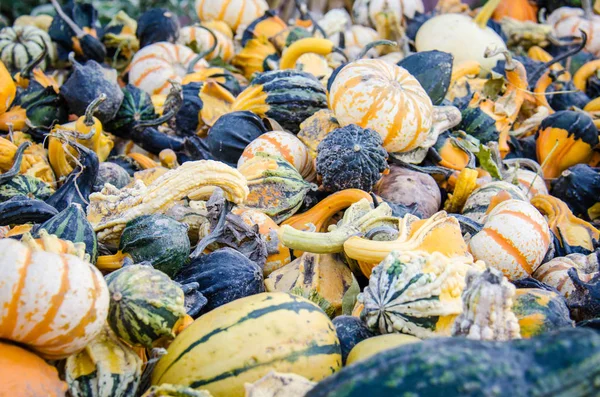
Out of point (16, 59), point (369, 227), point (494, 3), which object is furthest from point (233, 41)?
point (369, 227)

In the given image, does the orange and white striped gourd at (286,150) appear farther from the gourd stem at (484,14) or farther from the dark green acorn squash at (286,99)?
the gourd stem at (484,14)

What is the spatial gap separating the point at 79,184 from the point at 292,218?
0.81m

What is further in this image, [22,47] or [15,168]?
[22,47]

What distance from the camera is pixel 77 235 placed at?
1.74 metres

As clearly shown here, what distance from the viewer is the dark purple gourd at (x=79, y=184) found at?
7.23 feet

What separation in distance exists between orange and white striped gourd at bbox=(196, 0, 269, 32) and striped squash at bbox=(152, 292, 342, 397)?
11.4 ft

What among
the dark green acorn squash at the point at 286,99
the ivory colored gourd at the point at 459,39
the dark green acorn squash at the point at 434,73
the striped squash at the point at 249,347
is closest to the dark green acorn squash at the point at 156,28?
the dark green acorn squash at the point at 286,99

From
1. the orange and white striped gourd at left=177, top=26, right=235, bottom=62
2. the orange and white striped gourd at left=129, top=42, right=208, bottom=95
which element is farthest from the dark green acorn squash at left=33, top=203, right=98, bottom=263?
the orange and white striped gourd at left=177, top=26, right=235, bottom=62

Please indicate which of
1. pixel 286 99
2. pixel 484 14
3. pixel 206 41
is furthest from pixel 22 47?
pixel 484 14

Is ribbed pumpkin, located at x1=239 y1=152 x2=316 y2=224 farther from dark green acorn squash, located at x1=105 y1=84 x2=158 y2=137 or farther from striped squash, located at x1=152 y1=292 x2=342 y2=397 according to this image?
dark green acorn squash, located at x1=105 y1=84 x2=158 y2=137

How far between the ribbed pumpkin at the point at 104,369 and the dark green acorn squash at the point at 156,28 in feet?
9.40

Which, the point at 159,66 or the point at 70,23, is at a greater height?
the point at 70,23

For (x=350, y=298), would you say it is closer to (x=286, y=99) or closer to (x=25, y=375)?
(x=25, y=375)

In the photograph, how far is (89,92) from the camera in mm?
2850
